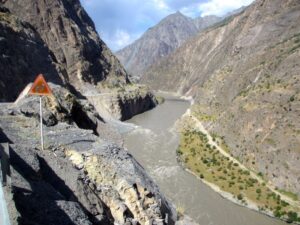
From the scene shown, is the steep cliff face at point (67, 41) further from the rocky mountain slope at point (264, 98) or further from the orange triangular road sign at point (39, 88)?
the orange triangular road sign at point (39, 88)

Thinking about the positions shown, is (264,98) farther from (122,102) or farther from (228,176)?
(122,102)

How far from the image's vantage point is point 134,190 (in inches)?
564

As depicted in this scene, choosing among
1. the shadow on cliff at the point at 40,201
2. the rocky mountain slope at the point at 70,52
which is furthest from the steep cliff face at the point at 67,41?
the shadow on cliff at the point at 40,201

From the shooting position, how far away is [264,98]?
59.7 m

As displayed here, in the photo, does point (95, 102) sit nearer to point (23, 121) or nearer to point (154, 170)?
point (154, 170)

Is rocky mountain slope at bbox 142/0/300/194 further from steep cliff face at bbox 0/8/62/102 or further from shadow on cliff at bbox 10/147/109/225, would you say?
shadow on cliff at bbox 10/147/109/225

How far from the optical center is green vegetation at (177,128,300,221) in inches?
1531

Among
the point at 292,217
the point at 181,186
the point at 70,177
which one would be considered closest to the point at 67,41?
the point at 181,186

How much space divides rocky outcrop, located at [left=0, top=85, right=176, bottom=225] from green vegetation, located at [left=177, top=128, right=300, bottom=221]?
24.1 meters

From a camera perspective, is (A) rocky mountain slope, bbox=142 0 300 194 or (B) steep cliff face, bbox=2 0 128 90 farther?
(B) steep cliff face, bbox=2 0 128 90

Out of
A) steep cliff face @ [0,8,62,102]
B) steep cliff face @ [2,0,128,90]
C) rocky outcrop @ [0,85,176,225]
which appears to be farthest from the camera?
steep cliff face @ [2,0,128,90]

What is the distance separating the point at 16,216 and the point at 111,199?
232 inches

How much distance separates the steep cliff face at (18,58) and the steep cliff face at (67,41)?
31702mm

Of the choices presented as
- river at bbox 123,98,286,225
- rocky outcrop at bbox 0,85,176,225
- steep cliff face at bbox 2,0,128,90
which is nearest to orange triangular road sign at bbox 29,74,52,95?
rocky outcrop at bbox 0,85,176,225
